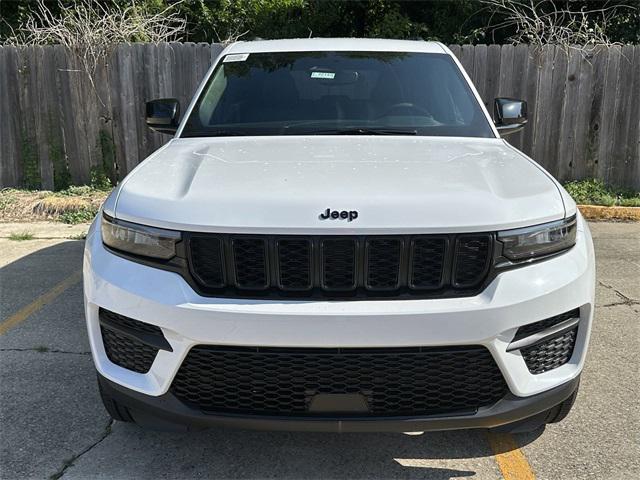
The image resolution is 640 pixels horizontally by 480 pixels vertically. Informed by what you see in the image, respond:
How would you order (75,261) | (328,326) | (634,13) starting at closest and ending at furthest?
(328,326)
(75,261)
(634,13)

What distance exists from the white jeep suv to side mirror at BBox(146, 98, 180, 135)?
66.6 inches

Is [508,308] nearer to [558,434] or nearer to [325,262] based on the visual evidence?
[325,262]

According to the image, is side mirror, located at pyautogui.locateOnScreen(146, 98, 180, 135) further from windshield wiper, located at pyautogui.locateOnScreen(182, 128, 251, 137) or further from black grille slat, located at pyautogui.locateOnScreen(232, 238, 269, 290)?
black grille slat, located at pyautogui.locateOnScreen(232, 238, 269, 290)

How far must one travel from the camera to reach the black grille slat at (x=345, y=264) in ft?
7.36

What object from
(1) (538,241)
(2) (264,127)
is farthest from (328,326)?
(2) (264,127)

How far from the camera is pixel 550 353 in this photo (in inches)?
93.5

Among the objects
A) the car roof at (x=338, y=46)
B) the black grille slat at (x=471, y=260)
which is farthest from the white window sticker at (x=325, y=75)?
the black grille slat at (x=471, y=260)

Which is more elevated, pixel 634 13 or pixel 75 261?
pixel 634 13

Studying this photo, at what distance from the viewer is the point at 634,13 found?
34.7ft

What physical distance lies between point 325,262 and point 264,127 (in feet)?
5.13

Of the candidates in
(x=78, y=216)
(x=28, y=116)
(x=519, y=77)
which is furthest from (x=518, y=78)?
(x=28, y=116)

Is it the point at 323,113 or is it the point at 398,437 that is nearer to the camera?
the point at 398,437

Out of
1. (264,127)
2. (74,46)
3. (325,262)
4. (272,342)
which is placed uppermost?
(74,46)

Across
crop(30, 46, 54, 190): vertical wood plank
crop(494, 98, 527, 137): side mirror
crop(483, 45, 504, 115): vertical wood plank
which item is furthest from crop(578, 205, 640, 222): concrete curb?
crop(30, 46, 54, 190): vertical wood plank
